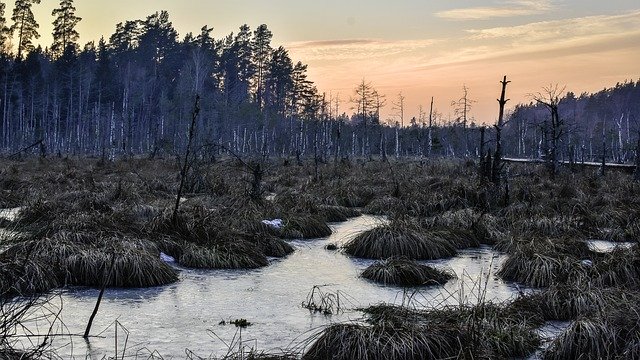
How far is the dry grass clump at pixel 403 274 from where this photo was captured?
390 inches

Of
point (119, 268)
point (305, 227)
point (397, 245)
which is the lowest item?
point (397, 245)

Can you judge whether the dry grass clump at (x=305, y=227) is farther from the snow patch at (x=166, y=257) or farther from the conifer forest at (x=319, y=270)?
the snow patch at (x=166, y=257)

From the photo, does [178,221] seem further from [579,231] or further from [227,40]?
[227,40]

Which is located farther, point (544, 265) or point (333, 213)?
point (333, 213)

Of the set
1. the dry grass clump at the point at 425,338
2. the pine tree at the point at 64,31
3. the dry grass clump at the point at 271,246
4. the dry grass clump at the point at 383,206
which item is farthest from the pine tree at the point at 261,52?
the dry grass clump at the point at 425,338

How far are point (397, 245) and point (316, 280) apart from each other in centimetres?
278

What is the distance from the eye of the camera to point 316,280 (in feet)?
32.9

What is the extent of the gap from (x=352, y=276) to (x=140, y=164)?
26.7m

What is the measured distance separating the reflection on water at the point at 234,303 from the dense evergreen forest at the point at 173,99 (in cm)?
4874

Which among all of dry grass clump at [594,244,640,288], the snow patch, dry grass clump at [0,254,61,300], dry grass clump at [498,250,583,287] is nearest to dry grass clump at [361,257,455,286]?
dry grass clump at [498,250,583,287]

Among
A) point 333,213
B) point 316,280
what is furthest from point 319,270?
point 333,213

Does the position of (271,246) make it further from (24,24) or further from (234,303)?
(24,24)

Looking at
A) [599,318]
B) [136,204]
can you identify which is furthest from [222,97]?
[599,318]

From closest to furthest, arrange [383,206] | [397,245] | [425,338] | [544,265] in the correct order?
[425,338], [544,265], [397,245], [383,206]
